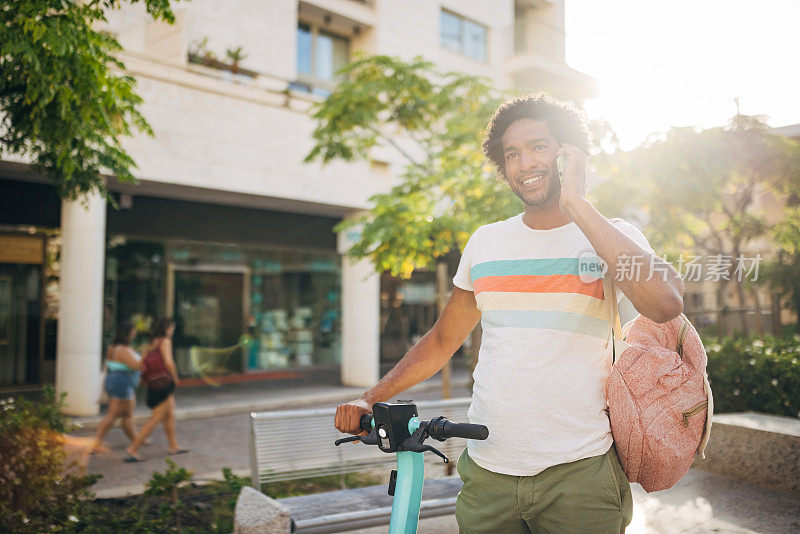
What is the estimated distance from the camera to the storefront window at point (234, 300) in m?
14.1

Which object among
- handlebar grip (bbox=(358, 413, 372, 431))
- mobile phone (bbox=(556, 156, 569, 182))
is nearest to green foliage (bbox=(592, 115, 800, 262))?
mobile phone (bbox=(556, 156, 569, 182))

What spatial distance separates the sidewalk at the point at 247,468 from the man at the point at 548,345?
235 centimetres

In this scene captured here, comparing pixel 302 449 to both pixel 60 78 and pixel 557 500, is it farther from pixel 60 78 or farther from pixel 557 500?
pixel 557 500

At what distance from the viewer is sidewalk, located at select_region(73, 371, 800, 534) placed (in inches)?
165

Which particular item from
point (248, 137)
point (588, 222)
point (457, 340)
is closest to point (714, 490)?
point (457, 340)

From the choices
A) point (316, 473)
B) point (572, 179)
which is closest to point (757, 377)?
point (316, 473)

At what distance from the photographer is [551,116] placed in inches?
75.6

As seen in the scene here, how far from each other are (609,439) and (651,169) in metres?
7.18

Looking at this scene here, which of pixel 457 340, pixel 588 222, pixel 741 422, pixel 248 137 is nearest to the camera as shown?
pixel 588 222

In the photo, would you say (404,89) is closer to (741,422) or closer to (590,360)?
(741,422)

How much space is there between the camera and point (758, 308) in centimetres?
1006

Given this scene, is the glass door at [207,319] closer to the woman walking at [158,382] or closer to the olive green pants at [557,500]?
the woman walking at [158,382]

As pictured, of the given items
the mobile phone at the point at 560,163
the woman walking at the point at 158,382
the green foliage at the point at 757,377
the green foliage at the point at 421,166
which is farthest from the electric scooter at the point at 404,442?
the woman walking at the point at 158,382

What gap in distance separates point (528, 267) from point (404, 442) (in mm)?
605
